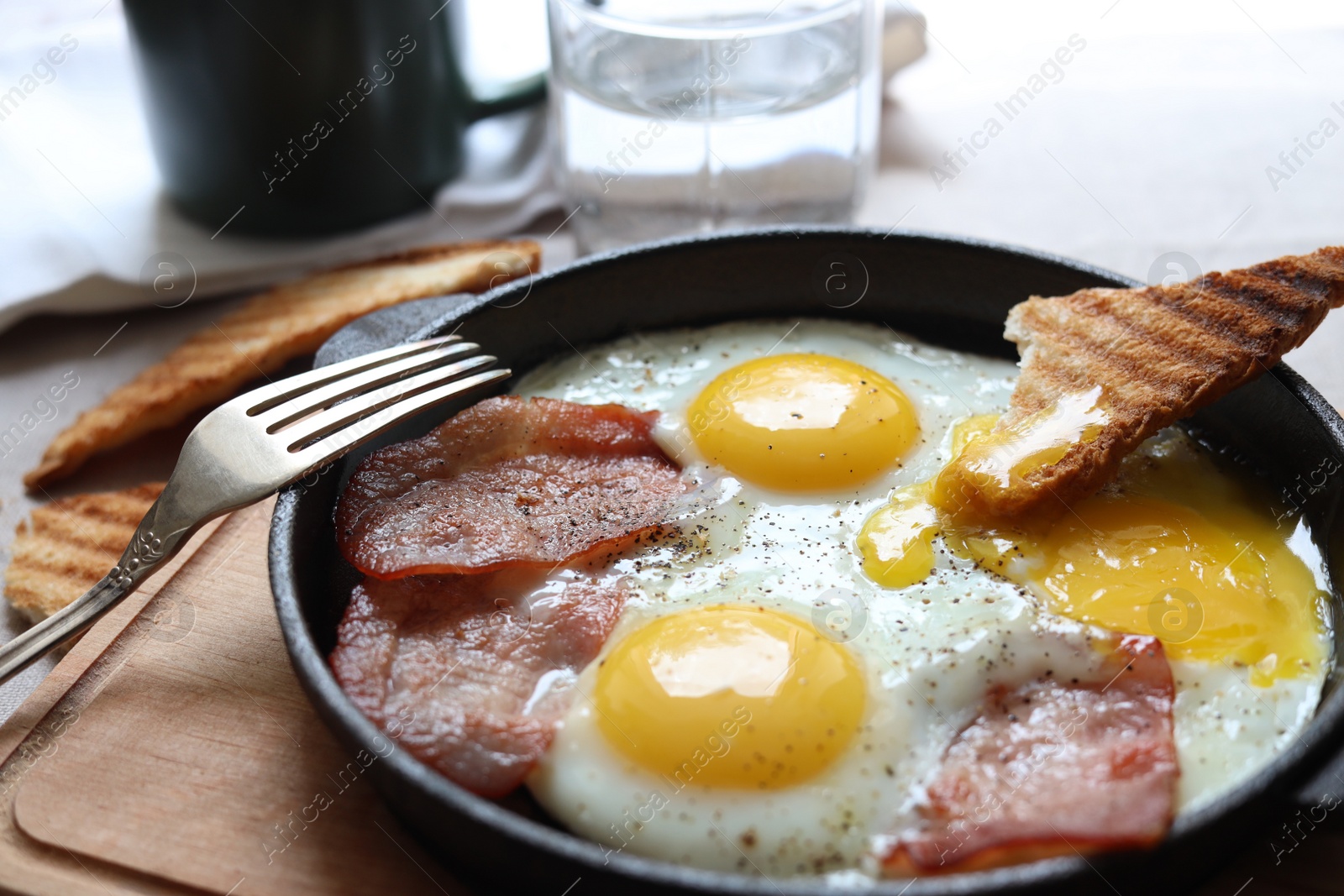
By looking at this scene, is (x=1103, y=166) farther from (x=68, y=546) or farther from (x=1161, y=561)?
(x=68, y=546)

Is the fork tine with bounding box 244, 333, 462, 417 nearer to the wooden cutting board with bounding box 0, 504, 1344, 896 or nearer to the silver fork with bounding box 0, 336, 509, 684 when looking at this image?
the silver fork with bounding box 0, 336, 509, 684

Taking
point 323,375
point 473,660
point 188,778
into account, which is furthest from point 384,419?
point 188,778

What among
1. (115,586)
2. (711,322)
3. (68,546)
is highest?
(711,322)

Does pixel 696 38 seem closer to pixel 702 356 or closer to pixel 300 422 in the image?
pixel 702 356

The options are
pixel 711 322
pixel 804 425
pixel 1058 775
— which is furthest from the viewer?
pixel 711 322

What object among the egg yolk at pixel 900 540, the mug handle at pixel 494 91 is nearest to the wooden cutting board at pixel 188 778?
the egg yolk at pixel 900 540

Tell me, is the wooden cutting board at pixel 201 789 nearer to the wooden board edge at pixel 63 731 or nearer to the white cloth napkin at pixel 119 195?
the wooden board edge at pixel 63 731

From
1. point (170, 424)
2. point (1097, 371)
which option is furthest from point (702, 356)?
point (170, 424)
